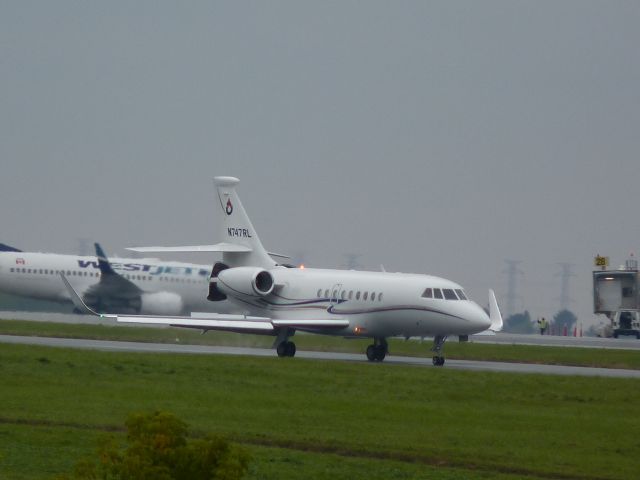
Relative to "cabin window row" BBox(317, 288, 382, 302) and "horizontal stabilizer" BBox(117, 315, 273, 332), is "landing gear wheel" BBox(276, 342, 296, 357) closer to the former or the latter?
"horizontal stabilizer" BBox(117, 315, 273, 332)

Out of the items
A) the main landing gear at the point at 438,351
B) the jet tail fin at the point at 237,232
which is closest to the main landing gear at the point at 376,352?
the main landing gear at the point at 438,351

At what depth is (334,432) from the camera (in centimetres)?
1947

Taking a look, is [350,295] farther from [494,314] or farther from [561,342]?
[561,342]

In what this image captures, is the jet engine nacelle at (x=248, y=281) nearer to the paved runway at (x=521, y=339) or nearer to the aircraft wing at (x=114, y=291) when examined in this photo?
the paved runway at (x=521, y=339)

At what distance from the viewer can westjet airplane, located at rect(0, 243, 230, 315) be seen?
66750 mm

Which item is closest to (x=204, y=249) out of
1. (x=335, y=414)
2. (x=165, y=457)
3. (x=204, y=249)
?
(x=204, y=249)

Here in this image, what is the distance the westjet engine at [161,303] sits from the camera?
2608 inches

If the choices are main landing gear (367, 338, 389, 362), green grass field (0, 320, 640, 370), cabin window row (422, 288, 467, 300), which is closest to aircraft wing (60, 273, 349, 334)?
main landing gear (367, 338, 389, 362)

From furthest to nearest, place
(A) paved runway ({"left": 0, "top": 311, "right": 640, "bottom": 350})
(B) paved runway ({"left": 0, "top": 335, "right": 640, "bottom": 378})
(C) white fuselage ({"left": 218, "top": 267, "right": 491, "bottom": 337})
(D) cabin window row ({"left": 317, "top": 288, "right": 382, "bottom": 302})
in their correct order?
(A) paved runway ({"left": 0, "top": 311, "right": 640, "bottom": 350}) → (D) cabin window row ({"left": 317, "top": 288, "right": 382, "bottom": 302}) → (C) white fuselage ({"left": 218, "top": 267, "right": 491, "bottom": 337}) → (B) paved runway ({"left": 0, "top": 335, "right": 640, "bottom": 378})

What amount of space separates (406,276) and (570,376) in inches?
325

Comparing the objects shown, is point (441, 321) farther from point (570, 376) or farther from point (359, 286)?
point (570, 376)

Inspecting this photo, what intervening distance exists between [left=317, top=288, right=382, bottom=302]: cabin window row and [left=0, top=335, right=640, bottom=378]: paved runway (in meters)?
1.94

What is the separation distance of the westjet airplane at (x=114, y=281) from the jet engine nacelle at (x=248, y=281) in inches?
879

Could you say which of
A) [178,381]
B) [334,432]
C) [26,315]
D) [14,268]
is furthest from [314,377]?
[14,268]
